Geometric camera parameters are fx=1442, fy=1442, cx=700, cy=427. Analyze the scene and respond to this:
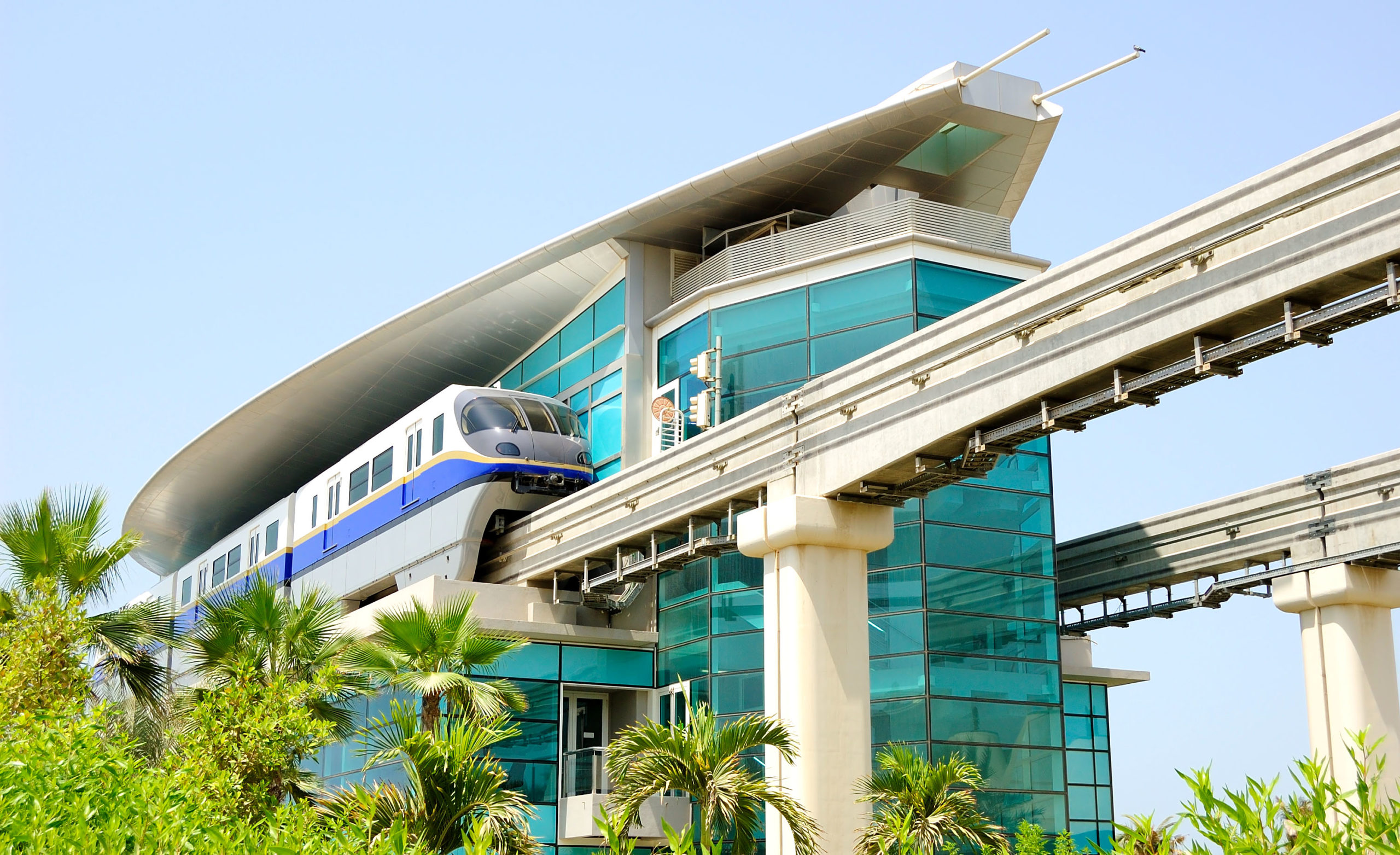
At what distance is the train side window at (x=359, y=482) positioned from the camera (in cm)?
3238

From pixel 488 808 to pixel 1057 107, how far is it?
19592 millimetres

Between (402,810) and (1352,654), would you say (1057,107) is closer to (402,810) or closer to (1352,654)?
(1352,654)

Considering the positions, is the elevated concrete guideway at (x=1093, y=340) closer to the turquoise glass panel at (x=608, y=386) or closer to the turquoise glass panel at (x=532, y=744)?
the turquoise glass panel at (x=532, y=744)

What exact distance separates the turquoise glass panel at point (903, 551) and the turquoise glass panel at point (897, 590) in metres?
0.12

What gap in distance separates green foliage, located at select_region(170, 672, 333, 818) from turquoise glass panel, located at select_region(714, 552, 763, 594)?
7666 millimetres

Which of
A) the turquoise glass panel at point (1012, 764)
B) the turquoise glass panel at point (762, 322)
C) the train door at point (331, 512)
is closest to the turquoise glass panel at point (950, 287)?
the turquoise glass panel at point (762, 322)

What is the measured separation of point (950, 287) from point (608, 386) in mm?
7664

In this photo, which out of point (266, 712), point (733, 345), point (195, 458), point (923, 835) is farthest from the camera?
point (195, 458)

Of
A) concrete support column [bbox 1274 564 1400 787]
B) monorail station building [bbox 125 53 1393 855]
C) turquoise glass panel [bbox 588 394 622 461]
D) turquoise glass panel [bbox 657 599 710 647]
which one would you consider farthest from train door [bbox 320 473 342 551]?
concrete support column [bbox 1274 564 1400 787]

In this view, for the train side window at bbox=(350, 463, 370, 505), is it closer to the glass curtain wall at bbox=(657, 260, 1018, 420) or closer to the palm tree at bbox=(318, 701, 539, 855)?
the glass curtain wall at bbox=(657, 260, 1018, 420)

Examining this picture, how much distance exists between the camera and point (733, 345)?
85.5 ft

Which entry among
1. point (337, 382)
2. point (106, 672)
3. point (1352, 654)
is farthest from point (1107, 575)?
point (337, 382)

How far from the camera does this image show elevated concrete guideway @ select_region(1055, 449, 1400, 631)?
73.9ft

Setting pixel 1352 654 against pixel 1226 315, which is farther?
pixel 1352 654
